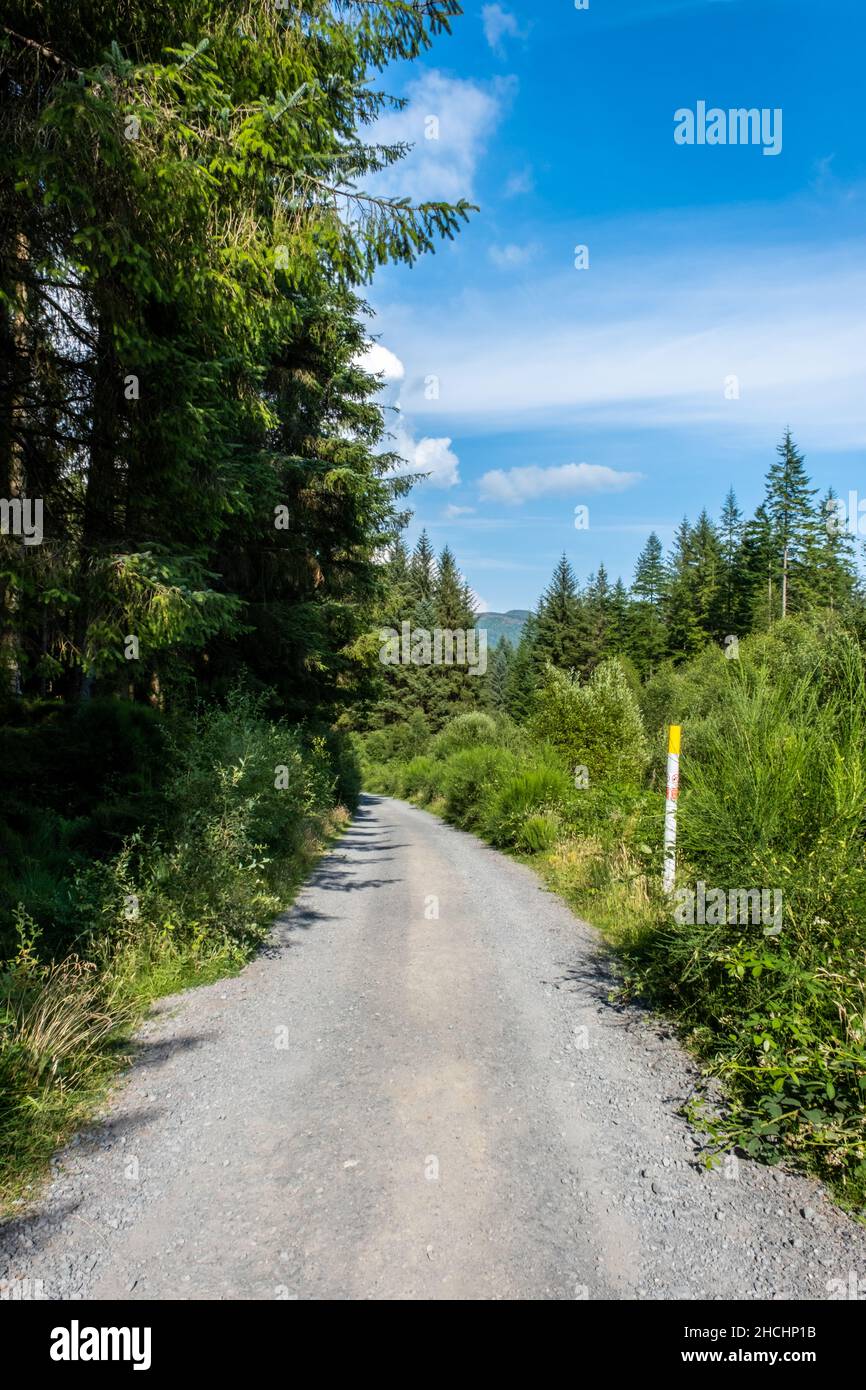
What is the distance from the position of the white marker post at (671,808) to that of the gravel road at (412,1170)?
3.69ft

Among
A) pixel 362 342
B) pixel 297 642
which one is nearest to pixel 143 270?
pixel 297 642

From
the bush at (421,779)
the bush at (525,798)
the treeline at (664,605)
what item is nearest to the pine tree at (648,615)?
the treeline at (664,605)

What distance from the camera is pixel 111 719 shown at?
25.0 feet

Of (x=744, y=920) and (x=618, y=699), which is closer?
(x=744, y=920)

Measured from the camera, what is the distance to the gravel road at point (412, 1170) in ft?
8.68

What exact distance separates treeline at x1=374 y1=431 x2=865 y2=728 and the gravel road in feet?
128

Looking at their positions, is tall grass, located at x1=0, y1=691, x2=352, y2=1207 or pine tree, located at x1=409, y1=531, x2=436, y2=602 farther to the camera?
pine tree, located at x1=409, y1=531, x2=436, y2=602

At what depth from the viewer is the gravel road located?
265 centimetres

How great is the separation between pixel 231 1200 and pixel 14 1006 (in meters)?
1.93

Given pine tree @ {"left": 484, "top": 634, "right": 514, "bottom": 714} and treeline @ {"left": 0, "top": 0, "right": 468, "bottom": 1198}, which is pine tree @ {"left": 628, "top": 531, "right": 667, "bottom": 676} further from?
treeline @ {"left": 0, "top": 0, "right": 468, "bottom": 1198}
